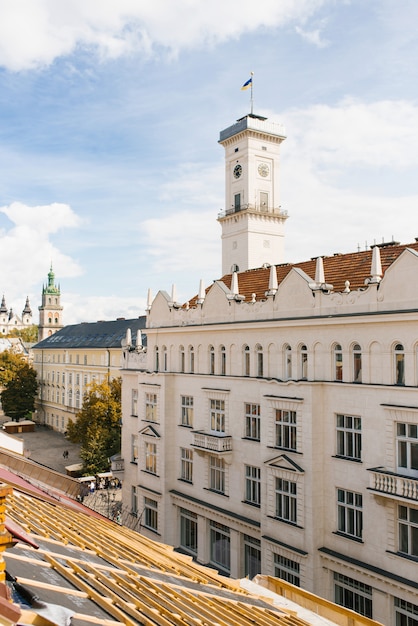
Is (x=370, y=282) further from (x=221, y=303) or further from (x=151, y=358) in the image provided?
(x=151, y=358)

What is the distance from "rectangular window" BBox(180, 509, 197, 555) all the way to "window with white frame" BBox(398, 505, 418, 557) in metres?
14.9

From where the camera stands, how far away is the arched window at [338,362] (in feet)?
77.6

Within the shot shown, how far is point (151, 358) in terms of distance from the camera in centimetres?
3753

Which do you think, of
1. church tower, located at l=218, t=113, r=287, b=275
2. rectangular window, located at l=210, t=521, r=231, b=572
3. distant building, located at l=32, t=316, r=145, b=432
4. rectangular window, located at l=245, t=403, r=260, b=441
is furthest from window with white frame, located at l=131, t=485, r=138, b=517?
distant building, located at l=32, t=316, r=145, b=432

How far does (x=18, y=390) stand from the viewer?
88.2 metres

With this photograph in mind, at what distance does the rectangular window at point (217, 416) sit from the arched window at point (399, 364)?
38.0 feet

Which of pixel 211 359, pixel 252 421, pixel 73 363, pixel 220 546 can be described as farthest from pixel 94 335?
pixel 252 421

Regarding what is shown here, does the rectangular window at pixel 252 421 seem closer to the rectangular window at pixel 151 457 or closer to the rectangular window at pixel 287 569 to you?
the rectangular window at pixel 287 569

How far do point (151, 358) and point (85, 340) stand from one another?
151ft

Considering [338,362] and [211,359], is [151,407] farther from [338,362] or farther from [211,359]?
[338,362]

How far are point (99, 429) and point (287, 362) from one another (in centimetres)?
3235

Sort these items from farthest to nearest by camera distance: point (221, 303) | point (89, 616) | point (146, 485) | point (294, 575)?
point (146, 485), point (221, 303), point (294, 575), point (89, 616)

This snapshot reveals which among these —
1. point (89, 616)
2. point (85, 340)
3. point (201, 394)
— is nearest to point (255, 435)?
point (201, 394)

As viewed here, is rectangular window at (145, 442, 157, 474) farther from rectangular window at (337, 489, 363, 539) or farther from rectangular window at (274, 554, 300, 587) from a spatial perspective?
rectangular window at (337, 489, 363, 539)
